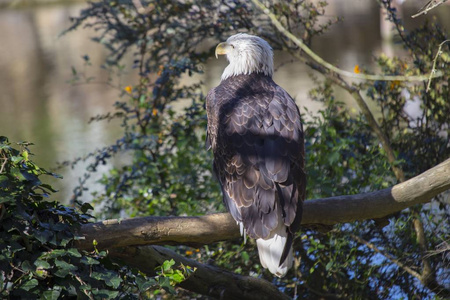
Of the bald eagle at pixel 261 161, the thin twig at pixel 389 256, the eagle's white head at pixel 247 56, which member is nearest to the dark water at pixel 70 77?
the eagle's white head at pixel 247 56

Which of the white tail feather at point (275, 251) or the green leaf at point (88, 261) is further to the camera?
the white tail feather at point (275, 251)

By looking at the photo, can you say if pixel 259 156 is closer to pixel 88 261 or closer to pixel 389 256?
pixel 88 261

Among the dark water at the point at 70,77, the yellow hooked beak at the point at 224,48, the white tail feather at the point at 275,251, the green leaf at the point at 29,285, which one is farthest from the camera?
the dark water at the point at 70,77

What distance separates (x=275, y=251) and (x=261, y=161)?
1.25 feet

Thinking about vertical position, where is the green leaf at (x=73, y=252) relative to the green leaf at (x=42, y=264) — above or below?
above

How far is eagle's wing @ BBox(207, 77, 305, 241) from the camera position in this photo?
268 centimetres

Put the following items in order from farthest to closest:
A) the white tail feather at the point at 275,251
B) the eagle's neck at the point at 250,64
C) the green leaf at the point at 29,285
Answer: the eagle's neck at the point at 250,64, the white tail feather at the point at 275,251, the green leaf at the point at 29,285

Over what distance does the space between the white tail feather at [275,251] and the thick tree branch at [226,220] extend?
17 centimetres

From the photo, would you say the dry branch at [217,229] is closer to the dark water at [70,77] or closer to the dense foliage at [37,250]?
the dense foliage at [37,250]

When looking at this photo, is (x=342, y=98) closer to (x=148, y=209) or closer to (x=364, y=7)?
(x=148, y=209)

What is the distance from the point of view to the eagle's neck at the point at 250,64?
344 cm

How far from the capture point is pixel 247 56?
11.3 feet

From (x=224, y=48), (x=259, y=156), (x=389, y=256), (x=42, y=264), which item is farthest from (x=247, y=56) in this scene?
(x=42, y=264)

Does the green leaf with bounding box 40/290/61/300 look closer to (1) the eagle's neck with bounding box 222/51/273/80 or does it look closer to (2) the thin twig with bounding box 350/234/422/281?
(1) the eagle's neck with bounding box 222/51/273/80
